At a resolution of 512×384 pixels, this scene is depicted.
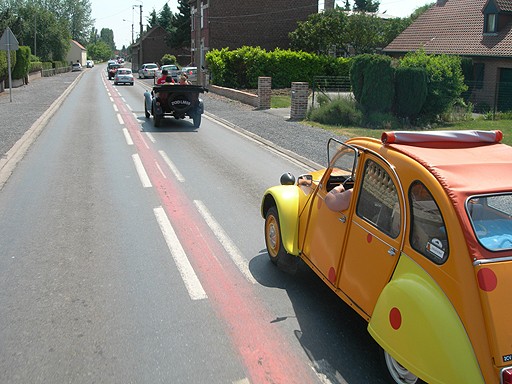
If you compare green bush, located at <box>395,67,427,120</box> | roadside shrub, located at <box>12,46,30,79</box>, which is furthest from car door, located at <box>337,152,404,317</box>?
roadside shrub, located at <box>12,46,30,79</box>

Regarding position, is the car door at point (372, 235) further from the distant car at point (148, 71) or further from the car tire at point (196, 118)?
the distant car at point (148, 71)

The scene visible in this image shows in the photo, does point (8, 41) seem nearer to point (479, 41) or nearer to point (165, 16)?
point (479, 41)

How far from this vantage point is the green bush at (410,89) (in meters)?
20.3

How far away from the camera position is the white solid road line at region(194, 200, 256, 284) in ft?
20.8

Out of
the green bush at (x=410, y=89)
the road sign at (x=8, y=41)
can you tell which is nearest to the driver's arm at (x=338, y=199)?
the green bush at (x=410, y=89)

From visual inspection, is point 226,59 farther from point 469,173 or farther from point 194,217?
point 469,173

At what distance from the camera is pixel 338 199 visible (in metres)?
4.88

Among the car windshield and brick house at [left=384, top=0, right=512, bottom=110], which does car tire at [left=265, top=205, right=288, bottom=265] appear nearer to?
the car windshield

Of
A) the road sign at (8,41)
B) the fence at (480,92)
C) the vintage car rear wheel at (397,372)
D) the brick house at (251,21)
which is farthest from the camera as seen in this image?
the brick house at (251,21)

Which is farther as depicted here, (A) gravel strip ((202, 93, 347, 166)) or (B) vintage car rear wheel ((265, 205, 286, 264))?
(A) gravel strip ((202, 93, 347, 166))

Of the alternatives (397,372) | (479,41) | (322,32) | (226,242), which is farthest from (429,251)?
(322,32)

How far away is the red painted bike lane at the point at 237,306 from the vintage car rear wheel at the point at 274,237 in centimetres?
46

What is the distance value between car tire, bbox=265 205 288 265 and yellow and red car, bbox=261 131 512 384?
0.96 meters

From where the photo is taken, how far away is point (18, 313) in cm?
519
